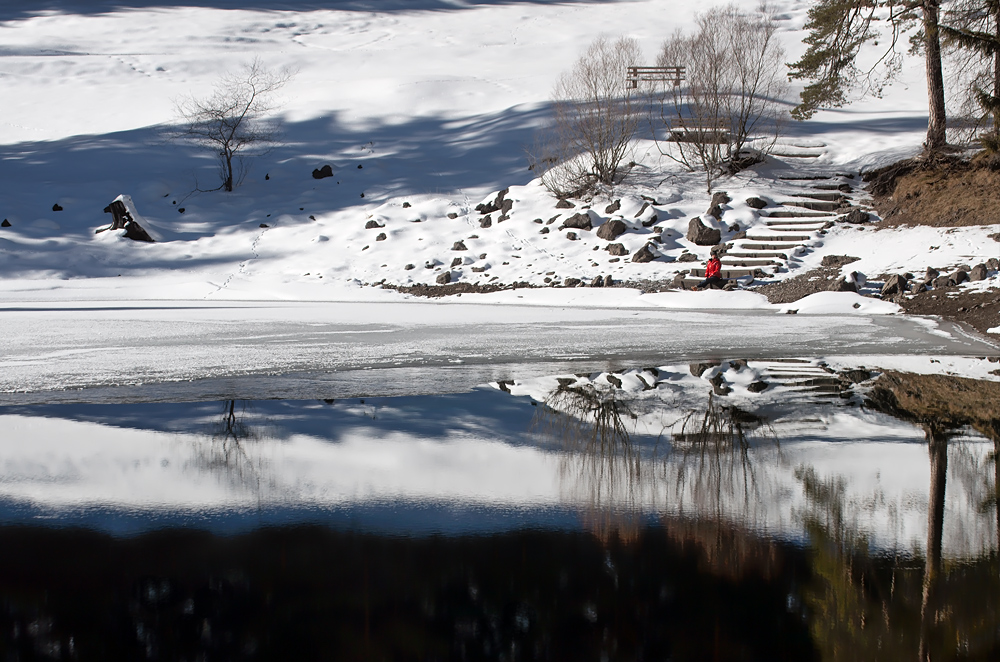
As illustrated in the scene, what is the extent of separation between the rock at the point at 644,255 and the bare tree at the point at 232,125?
63.0 feet

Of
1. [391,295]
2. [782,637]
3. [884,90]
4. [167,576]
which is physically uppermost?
[884,90]

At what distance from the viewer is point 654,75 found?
31688mm

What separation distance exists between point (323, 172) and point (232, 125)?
4804mm

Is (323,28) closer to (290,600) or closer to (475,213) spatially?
(475,213)

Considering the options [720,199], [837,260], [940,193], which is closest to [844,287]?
[837,260]

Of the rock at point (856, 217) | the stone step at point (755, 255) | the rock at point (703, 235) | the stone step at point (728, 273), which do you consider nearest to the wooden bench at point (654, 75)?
the rock at point (703, 235)

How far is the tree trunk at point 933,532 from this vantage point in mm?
2572

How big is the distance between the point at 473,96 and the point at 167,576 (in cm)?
3879

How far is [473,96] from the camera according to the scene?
39562 mm

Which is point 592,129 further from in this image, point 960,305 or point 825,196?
point 960,305

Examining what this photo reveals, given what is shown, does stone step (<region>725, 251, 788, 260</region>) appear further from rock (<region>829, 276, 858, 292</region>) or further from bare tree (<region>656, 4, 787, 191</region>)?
bare tree (<region>656, 4, 787, 191</region>)

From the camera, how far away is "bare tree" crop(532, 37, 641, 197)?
26062mm

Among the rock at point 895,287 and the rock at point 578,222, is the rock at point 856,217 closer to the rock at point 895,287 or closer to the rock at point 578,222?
the rock at point 895,287

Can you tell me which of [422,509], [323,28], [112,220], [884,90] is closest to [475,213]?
[112,220]
